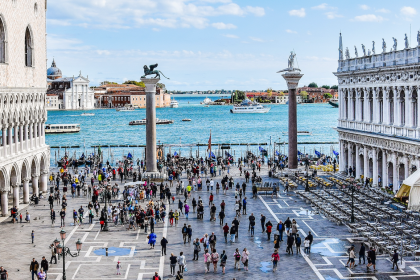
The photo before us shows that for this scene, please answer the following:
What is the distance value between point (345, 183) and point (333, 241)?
16.1 metres

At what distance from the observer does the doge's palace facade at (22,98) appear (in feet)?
110

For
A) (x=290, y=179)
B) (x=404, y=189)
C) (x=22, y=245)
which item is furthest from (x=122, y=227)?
(x=290, y=179)

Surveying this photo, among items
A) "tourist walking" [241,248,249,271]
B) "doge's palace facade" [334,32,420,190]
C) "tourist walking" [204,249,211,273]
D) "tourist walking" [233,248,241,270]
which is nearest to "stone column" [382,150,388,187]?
"doge's palace facade" [334,32,420,190]

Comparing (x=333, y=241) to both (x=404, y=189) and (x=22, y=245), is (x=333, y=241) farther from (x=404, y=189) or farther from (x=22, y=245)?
(x=22, y=245)

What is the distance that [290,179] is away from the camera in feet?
152

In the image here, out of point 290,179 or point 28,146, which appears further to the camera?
point 290,179

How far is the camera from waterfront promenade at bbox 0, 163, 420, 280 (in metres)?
23.0

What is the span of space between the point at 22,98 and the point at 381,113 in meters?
24.2

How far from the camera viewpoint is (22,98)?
36.9 m

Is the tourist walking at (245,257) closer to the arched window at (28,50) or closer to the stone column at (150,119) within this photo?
the arched window at (28,50)

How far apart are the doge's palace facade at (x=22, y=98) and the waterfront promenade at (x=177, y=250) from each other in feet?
10.5

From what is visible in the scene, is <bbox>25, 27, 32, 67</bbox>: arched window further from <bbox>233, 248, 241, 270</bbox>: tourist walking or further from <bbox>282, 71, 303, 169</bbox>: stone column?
<bbox>233, 248, 241, 270</bbox>: tourist walking

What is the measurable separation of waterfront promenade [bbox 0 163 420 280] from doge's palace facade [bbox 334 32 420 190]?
8.14 meters

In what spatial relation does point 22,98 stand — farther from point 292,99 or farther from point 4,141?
point 292,99
